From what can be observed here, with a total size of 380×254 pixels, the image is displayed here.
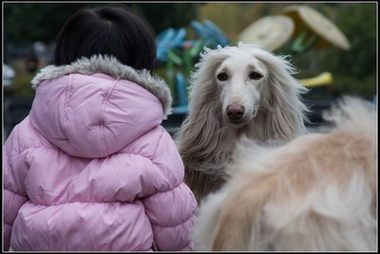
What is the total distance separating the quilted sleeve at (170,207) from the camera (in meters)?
1.80

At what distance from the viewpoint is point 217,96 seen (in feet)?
A: 8.24

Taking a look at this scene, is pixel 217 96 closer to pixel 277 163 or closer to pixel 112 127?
pixel 112 127

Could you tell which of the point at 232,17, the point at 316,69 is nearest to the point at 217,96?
the point at 316,69

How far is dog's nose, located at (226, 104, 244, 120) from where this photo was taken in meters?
2.35

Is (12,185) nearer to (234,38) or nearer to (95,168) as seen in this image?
(95,168)

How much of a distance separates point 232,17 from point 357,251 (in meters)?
22.2

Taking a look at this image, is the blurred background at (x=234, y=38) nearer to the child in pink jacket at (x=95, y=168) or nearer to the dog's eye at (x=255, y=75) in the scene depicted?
the dog's eye at (x=255, y=75)

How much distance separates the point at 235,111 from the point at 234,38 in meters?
16.4

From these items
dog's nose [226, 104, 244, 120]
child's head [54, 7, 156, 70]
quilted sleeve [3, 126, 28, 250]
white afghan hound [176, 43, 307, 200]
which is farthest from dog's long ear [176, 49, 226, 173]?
quilted sleeve [3, 126, 28, 250]

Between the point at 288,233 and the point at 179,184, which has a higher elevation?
the point at 288,233

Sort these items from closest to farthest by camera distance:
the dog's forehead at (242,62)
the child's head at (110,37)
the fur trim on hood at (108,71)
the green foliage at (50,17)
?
the fur trim on hood at (108,71), the child's head at (110,37), the dog's forehead at (242,62), the green foliage at (50,17)

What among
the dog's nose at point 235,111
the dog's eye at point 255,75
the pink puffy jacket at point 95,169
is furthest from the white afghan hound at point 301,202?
the dog's eye at point 255,75

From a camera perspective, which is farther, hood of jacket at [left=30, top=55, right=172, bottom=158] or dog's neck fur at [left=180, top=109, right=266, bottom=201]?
dog's neck fur at [left=180, top=109, right=266, bottom=201]

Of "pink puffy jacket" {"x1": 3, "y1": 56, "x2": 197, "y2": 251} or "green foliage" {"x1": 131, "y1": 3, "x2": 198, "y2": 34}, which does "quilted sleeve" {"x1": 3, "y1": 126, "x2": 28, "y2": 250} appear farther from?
"green foliage" {"x1": 131, "y1": 3, "x2": 198, "y2": 34}
